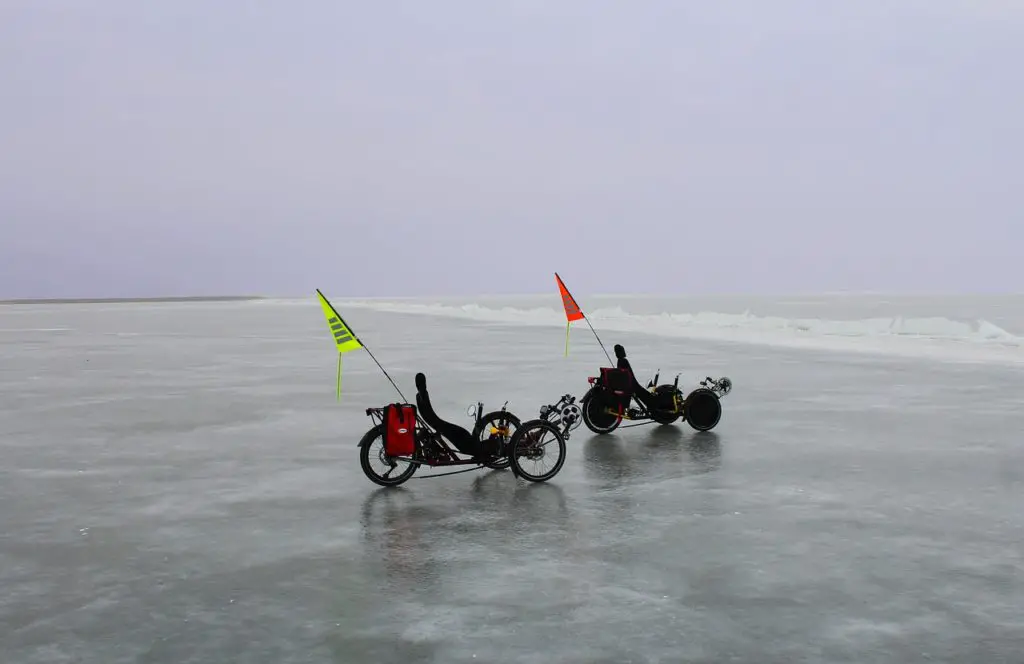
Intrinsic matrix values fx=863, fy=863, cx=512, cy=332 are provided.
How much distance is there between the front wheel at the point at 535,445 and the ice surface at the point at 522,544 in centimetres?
23

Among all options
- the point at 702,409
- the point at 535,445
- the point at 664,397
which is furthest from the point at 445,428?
the point at 702,409

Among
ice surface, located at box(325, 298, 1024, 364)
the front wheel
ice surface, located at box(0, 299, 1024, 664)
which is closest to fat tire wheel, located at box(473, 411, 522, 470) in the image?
the front wheel

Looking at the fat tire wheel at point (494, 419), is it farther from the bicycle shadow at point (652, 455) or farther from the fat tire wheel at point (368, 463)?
the bicycle shadow at point (652, 455)

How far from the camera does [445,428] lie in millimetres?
9422

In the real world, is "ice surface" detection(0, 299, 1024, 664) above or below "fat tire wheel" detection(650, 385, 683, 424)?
below

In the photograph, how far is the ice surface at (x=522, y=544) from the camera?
4.98m

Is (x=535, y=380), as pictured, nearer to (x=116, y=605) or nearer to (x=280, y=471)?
(x=280, y=471)

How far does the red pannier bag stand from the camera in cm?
906

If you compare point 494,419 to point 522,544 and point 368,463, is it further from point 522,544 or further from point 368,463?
point 522,544

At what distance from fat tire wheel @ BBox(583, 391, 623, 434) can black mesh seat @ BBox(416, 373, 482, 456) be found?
11.8 feet

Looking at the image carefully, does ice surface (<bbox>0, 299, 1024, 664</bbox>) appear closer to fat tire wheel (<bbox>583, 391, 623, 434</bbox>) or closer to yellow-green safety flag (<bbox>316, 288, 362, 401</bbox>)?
fat tire wheel (<bbox>583, 391, 623, 434</bbox>)

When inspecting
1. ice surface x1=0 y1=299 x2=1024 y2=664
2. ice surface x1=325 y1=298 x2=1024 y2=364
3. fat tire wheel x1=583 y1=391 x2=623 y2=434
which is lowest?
ice surface x1=0 y1=299 x2=1024 y2=664

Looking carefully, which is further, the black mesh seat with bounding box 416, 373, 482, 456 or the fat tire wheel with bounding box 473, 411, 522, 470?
the fat tire wheel with bounding box 473, 411, 522, 470

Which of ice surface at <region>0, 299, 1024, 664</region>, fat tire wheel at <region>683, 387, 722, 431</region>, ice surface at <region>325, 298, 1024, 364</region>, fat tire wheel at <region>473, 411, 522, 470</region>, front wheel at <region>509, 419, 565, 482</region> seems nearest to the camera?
ice surface at <region>0, 299, 1024, 664</region>
